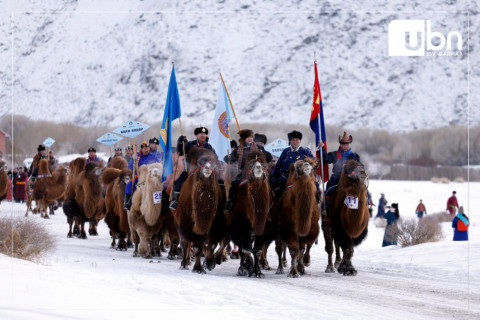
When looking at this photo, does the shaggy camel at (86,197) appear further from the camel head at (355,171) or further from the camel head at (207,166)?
the camel head at (355,171)

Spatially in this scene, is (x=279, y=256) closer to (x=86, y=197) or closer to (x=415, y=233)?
(x=415, y=233)

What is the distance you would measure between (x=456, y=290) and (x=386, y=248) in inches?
354

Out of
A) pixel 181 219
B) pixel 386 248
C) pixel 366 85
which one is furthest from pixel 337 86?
pixel 181 219

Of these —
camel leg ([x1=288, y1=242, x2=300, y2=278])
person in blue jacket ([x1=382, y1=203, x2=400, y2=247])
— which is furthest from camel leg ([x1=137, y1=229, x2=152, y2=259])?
person in blue jacket ([x1=382, y1=203, x2=400, y2=247])

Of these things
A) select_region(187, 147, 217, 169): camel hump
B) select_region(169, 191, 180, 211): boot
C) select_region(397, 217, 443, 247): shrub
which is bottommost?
select_region(397, 217, 443, 247): shrub

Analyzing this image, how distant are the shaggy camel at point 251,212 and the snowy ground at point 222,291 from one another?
0.35 metres

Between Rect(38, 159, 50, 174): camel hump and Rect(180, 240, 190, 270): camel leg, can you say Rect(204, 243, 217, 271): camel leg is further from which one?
Rect(38, 159, 50, 174): camel hump

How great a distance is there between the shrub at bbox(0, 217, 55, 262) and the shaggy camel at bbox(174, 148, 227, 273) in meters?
2.09

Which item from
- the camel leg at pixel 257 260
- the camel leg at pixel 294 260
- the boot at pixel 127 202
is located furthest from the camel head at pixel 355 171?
the boot at pixel 127 202

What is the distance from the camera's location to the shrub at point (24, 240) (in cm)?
1154

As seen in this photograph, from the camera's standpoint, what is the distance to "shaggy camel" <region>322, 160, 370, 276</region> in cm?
1249

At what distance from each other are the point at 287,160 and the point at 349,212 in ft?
4.24

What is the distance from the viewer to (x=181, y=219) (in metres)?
12.3

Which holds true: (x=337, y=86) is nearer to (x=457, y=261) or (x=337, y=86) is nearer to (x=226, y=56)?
(x=226, y=56)
